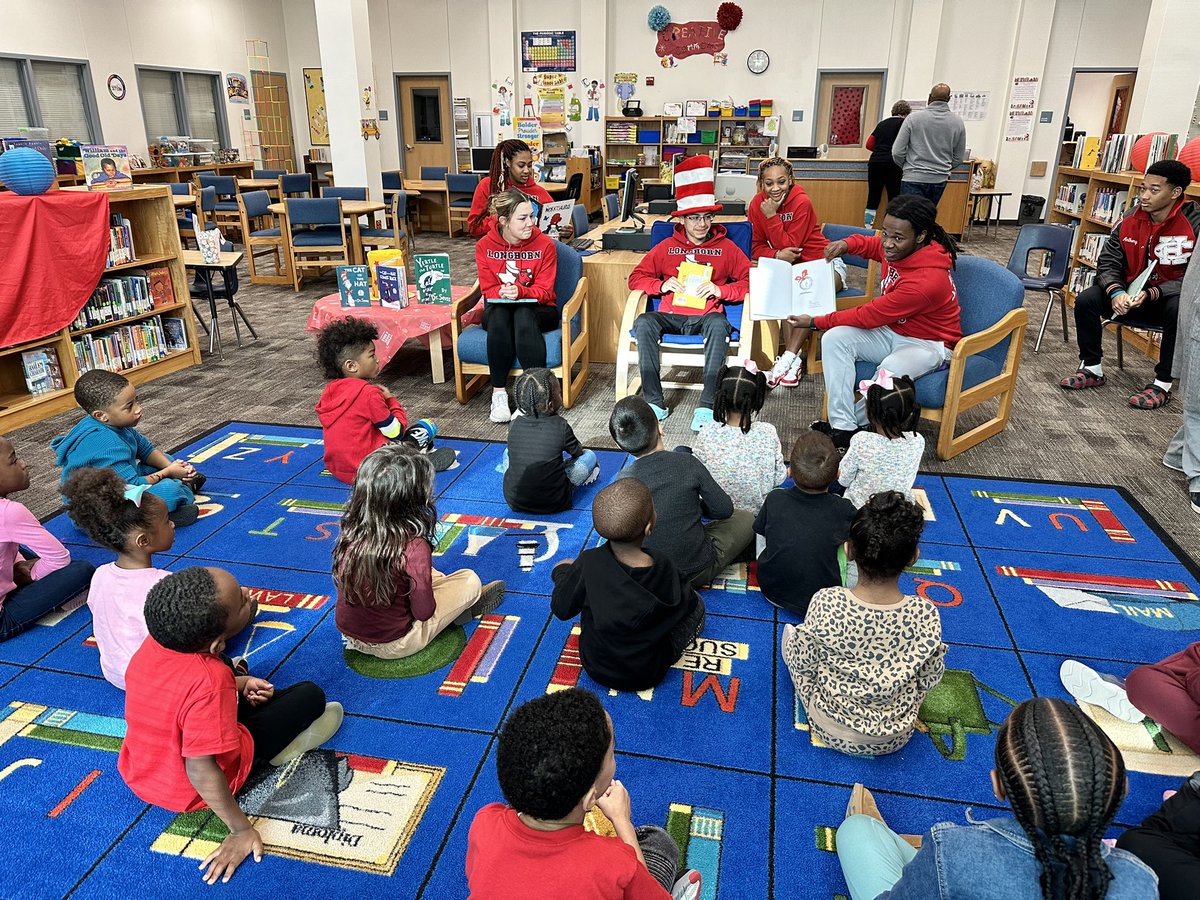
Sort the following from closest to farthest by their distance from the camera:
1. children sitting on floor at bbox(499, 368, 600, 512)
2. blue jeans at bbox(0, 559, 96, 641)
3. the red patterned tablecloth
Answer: blue jeans at bbox(0, 559, 96, 641) → children sitting on floor at bbox(499, 368, 600, 512) → the red patterned tablecloth

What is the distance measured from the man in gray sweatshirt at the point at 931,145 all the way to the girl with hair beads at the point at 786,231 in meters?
2.59

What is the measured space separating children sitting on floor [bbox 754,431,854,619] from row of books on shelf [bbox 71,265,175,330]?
4.67 m

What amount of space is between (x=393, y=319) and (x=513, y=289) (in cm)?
85

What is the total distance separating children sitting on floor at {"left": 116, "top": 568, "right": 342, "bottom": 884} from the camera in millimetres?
1787

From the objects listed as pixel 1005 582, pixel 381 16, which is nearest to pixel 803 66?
pixel 381 16

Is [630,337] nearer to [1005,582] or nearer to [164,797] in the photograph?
[1005,582]

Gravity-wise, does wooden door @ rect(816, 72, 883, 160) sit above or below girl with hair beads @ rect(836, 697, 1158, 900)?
above

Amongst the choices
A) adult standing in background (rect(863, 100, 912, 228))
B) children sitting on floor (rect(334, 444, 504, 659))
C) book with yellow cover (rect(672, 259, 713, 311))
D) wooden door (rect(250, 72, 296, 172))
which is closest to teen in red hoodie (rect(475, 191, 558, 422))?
book with yellow cover (rect(672, 259, 713, 311))

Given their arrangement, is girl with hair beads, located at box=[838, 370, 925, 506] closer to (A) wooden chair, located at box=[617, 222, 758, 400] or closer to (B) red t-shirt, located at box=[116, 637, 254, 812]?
(A) wooden chair, located at box=[617, 222, 758, 400]

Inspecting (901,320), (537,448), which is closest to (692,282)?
(901,320)

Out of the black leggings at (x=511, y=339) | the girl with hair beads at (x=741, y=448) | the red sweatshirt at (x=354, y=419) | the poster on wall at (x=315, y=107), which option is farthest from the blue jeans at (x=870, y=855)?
the poster on wall at (x=315, y=107)

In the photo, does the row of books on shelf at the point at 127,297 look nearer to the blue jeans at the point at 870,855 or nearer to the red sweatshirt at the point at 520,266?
the red sweatshirt at the point at 520,266

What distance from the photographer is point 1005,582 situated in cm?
306

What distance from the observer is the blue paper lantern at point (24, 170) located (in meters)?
4.48
